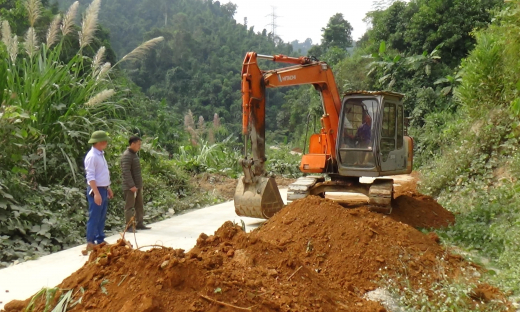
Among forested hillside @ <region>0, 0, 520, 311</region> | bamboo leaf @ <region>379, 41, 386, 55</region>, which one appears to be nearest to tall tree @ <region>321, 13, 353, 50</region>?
forested hillside @ <region>0, 0, 520, 311</region>

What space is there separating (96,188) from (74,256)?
36.3 inches

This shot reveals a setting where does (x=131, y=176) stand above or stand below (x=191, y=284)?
above

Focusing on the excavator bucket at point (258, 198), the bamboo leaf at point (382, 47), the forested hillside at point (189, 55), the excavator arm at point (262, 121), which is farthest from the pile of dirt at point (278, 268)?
the forested hillside at point (189, 55)

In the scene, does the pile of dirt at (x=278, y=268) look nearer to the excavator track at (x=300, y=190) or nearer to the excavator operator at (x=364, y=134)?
the excavator track at (x=300, y=190)

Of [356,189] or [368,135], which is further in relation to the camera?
[356,189]

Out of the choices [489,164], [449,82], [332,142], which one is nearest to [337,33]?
[449,82]

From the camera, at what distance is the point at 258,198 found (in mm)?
8211

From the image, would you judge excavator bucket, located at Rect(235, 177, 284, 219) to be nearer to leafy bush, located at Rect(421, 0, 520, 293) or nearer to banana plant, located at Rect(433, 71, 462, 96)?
leafy bush, located at Rect(421, 0, 520, 293)

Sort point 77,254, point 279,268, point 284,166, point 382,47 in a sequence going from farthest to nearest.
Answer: point 382,47 < point 284,166 < point 77,254 < point 279,268

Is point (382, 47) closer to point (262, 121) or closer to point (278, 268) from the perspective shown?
point (262, 121)

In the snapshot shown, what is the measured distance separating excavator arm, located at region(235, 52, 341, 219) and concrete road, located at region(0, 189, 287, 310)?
25.6 inches

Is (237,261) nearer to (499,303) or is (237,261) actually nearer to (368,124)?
(499,303)

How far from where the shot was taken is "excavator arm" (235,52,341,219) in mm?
8312

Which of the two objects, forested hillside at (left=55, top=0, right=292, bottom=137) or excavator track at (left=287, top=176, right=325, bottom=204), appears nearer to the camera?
excavator track at (left=287, top=176, right=325, bottom=204)
